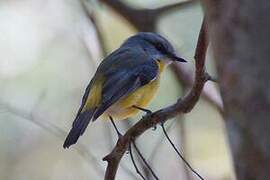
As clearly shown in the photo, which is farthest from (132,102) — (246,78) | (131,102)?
(246,78)

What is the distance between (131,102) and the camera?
9.99 ft

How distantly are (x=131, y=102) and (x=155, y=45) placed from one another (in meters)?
0.56

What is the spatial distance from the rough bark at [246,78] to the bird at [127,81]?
6.06 feet

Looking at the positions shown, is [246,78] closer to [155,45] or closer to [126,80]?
[126,80]

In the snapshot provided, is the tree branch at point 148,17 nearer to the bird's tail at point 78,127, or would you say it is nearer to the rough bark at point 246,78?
the bird's tail at point 78,127

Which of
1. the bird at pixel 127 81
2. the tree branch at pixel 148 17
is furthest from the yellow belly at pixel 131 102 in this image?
the tree branch at pixel 148 17

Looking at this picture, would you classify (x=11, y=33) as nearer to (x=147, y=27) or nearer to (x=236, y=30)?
(x=147, y=27)

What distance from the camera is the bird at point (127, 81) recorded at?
2910 mm

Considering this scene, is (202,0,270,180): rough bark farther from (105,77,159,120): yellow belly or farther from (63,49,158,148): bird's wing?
(105,77,159,120): yellow belly

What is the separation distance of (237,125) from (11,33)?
4.91 m

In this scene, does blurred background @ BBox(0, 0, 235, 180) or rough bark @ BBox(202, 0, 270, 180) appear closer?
rough bark @ BBox(202, 0, 270, 180)

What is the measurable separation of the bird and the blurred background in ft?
1.94

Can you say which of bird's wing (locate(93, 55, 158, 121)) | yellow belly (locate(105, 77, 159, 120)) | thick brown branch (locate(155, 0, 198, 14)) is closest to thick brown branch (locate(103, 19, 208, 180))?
bird's wing (locate(93, 55, 158, 121))

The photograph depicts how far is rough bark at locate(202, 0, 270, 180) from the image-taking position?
2.38 feet
